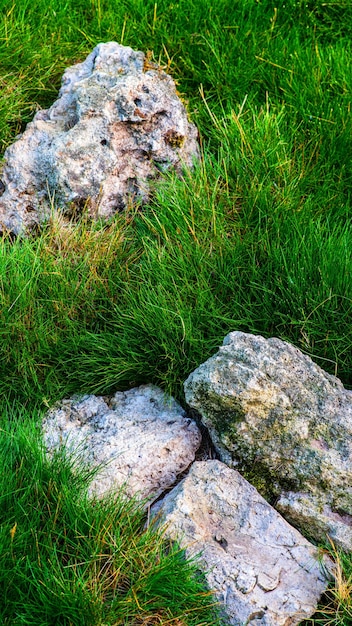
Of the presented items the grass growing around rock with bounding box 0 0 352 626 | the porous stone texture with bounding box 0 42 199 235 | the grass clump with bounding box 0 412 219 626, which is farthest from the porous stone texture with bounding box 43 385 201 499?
the porous stone texture with bounding box 0 42 199 235

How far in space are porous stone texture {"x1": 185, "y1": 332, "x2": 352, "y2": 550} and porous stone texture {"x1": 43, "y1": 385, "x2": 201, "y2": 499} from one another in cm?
18

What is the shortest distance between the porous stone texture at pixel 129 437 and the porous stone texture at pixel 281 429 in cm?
18

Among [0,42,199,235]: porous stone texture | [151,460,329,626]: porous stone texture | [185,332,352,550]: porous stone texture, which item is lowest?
[151,460,329,626]: porous stone texture

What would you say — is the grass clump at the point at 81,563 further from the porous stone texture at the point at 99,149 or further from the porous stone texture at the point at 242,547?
the porous stone texture at the point at 99,149

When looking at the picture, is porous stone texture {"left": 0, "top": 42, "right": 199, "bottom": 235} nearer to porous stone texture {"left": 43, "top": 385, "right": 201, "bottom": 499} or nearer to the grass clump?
porous stone texture {"left": 43, "top": 385, "right": 201, "bottom": 499}

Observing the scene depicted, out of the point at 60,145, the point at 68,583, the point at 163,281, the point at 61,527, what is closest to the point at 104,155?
the point at 60,145

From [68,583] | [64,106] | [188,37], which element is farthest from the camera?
[188,37]

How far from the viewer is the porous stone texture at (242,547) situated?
2.55 m

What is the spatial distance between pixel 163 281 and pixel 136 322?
236 millimetres

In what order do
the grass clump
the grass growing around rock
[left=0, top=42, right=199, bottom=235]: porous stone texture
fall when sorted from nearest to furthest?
the grass clump, the grass growing around rock, [left=0, top=42, right=199, bottom=235]: porous stone texture

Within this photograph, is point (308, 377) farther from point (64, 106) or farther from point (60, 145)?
point (64, 106)

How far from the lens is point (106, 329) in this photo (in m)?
3.44

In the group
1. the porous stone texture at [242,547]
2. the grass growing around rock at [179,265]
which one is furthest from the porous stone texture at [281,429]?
the grass growing around rock at [179,265]

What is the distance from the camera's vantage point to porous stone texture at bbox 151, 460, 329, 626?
8.36 ft
